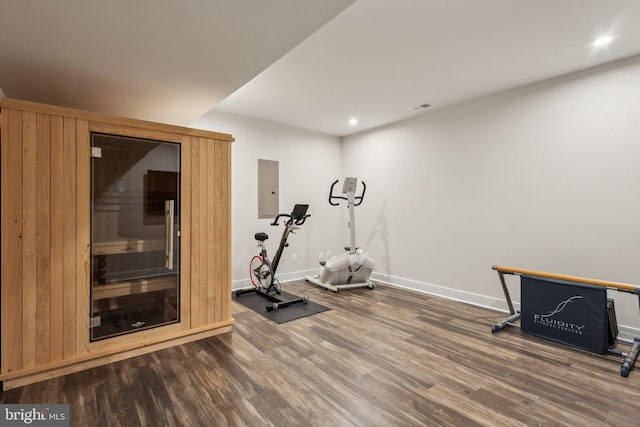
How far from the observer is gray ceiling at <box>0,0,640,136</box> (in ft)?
5.48

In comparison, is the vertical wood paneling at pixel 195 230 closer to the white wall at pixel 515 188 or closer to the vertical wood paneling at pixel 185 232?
the vertical wood paneling at pixel 185 232

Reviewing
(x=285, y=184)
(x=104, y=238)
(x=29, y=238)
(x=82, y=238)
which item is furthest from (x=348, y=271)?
(x=29, y=238)

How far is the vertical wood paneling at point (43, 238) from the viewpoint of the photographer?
2211 mm

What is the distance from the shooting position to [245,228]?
4.81m

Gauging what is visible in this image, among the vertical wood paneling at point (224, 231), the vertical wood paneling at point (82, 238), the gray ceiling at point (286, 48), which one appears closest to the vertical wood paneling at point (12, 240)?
the vertical wood paneling at point (82, 238)

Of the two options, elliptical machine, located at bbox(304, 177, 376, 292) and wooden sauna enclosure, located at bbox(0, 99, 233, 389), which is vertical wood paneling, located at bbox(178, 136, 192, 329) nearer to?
wooden sauna enclosure, located at bbox(0, 99, 233, 389)

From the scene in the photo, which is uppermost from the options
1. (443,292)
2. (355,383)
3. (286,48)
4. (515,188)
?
(286,48)

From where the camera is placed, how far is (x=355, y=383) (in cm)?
221

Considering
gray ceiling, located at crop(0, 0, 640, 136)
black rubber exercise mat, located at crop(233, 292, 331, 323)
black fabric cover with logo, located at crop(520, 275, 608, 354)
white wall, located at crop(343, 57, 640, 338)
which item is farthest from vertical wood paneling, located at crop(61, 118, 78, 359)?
white wall, located at crop(343, 57, 640, 338)

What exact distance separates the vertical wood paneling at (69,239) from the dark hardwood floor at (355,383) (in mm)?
317

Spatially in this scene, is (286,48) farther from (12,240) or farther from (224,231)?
(12,240)

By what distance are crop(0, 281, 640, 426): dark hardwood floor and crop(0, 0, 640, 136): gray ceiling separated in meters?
2.30

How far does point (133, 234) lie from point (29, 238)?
0.68 metres

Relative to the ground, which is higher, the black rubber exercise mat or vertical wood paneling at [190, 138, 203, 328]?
vertical wood paneling at [190, 138, 203, 328]
